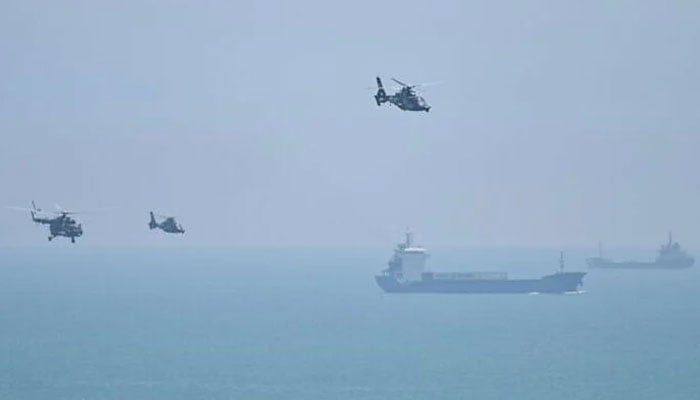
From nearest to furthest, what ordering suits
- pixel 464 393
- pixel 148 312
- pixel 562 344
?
pixel 464 393 < pixel 562 344 < pixel 148 312

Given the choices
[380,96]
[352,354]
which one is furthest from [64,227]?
[352,354]

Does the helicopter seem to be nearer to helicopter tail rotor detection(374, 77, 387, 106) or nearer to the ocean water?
helicopter tail rotor detection(374, 77, 387, 106)

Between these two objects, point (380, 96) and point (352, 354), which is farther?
point (352, 354)

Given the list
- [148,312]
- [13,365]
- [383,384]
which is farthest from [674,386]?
[148,312]

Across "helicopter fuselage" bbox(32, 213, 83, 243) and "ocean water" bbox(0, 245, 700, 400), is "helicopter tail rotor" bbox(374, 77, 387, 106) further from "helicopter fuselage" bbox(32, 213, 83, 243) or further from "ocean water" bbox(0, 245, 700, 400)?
"ocean water" bbox(0, 245, 700, 400)

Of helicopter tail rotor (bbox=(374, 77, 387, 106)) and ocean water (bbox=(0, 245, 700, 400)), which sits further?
ocean water (bbox=(0, 245, 700, 400))

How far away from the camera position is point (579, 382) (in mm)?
115438

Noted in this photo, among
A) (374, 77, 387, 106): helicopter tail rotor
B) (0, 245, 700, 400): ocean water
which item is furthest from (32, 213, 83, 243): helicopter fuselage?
(0, 245, 700, 400): ocean water

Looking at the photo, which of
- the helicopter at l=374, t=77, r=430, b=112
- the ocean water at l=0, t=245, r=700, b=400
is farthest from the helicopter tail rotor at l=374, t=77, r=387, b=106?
the ocean water at l=0, t=245, r=700, b=400

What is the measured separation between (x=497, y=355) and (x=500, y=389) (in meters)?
24.1

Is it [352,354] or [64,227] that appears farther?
[352,354]

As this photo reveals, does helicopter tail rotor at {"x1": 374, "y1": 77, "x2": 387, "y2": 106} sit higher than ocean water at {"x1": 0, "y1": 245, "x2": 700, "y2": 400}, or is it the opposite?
helicopter tail rotor at {"x1": 374, "y1": 77, "x2": 387, "y2": 106}

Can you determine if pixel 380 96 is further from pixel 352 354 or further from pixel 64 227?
pixel 352 354

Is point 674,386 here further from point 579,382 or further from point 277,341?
point 277,341
